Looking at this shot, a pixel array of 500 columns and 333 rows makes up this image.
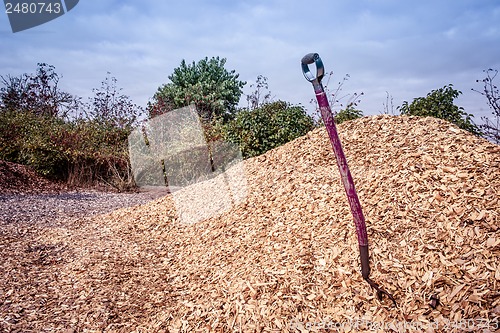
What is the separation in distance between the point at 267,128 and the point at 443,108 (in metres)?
3.49

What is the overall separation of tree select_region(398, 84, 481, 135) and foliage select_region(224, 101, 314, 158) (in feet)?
7.84

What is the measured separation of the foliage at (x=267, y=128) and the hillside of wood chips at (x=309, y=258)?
2882mm

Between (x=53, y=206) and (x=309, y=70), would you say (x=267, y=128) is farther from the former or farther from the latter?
(x=309, y=70)

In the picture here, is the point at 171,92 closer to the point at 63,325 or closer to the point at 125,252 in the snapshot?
the point at 125,252

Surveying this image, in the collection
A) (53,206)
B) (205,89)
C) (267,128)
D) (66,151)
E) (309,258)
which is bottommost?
(309,258)

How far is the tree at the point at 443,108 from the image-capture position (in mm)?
6473

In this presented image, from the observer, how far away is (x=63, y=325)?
2.86 m

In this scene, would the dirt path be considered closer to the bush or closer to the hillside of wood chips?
the hillside of wood chips

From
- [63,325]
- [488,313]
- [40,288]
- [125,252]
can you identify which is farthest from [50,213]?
[488,313]

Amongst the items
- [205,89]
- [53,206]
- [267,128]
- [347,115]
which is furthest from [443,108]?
[205,89]

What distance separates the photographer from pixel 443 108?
6668 millimetres

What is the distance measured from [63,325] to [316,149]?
12.0 feet

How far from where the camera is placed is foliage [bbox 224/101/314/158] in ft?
25.5

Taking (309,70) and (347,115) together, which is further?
(347,115)
